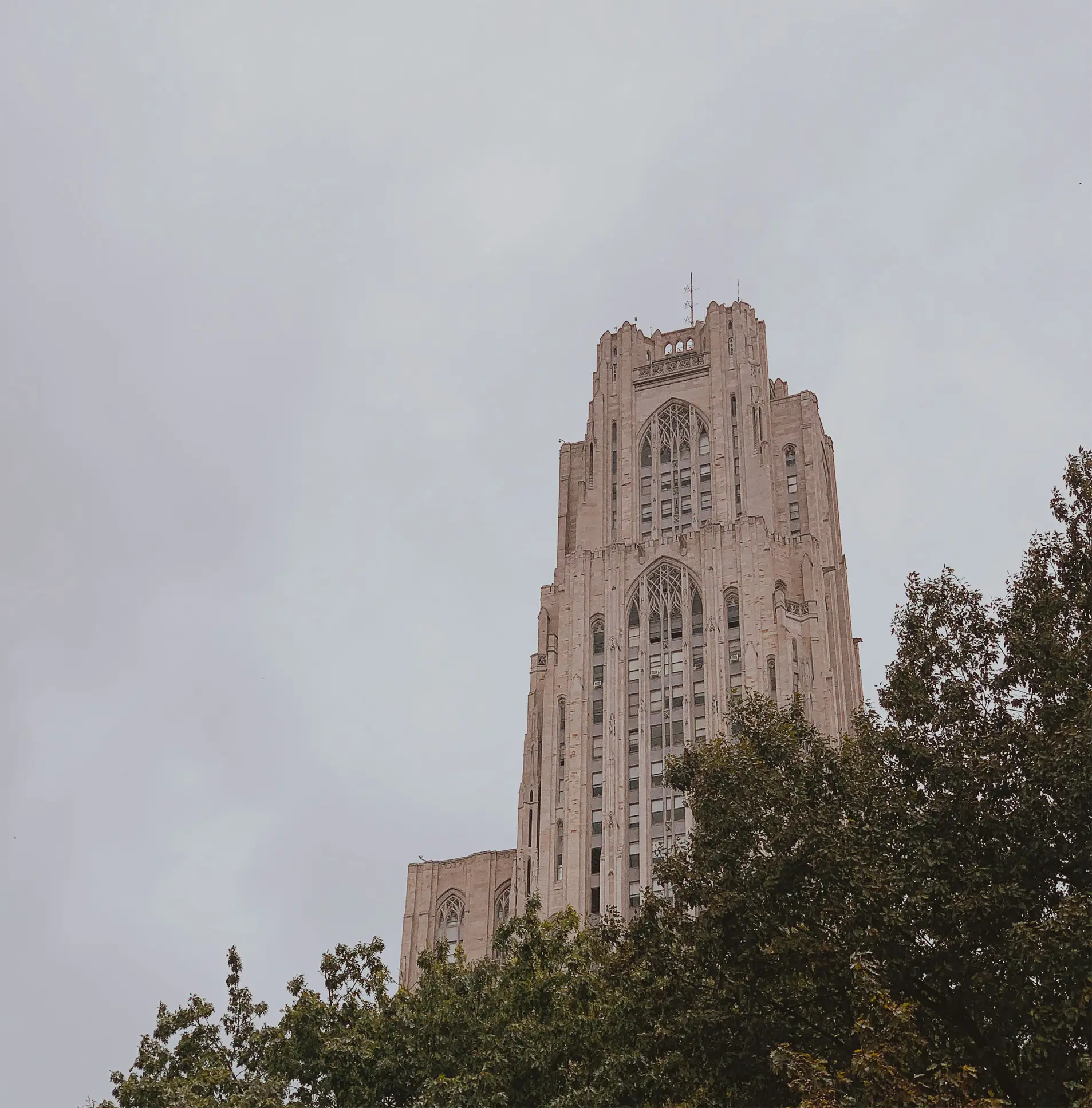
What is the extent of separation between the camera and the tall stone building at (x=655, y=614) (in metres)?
71.2

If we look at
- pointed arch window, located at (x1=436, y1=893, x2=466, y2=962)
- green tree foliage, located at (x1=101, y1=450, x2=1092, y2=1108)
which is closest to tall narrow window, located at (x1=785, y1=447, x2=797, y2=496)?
pointed arch window, located at (x1=436, y1=893, x2=466, y2=962)

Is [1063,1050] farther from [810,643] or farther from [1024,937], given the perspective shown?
[810,643]

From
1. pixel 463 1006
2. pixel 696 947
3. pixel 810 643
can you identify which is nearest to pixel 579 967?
pixel 463 1006

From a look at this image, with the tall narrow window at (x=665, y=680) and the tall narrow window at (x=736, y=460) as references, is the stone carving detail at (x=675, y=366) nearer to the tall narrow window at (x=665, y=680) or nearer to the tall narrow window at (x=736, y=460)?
the tall narrow window at (x=736, y=460)

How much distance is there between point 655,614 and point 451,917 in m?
19.3

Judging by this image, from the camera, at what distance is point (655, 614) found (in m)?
77.0

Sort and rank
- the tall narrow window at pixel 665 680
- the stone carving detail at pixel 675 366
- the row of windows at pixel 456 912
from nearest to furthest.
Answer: the tall narrow window at pixel 665 680
the row of windows at pixel 456 912
the stone carving detail at pixel 675 366

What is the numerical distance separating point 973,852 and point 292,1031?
16.4 metres

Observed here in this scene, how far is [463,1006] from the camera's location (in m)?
31.5

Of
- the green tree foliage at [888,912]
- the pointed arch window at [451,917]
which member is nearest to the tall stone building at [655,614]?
the pointed arch window at [451,917]

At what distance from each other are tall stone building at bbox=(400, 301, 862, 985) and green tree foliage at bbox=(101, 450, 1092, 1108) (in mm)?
→ 41411

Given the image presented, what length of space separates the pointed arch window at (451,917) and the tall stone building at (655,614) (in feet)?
0.24

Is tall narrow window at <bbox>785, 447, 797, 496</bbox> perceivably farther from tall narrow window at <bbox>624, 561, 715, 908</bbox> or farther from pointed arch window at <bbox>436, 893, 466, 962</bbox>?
pointed arch window at <bbox>436, 893, 466, 962</bbox>

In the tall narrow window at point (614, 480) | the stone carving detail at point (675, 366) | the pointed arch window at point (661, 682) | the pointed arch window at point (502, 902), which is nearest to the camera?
the pointed arch window at point (661, 682)
